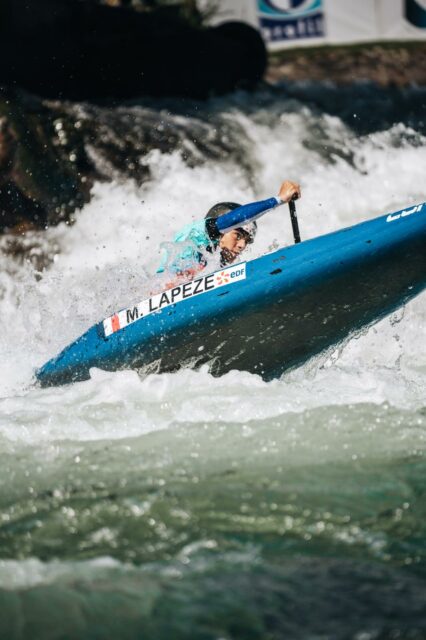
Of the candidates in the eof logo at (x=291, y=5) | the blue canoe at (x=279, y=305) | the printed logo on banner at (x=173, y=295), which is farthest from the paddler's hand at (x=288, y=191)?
the eof logo at (x=291, y=5)

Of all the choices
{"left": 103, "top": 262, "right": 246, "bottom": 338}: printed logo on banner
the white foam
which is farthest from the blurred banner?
{"left": 103, "top": 262, "right": 246, "bottom": 338}: printed logo on banner

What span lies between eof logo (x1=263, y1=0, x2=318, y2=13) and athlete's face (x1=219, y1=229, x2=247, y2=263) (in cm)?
1151

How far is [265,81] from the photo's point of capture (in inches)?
567

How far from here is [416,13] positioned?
16234 mm

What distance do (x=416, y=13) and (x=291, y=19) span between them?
2.37 m

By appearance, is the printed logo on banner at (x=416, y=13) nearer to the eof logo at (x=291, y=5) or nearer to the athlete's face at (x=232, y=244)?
the eof logo at (x=291, y=5)

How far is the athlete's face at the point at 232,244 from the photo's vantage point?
5.88 meters

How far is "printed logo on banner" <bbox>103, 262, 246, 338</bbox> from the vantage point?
5.48 meters

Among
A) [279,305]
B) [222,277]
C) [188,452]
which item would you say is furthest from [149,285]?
[188,452]

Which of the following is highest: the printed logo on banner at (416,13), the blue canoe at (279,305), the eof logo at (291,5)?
the eof logo at (291,5)

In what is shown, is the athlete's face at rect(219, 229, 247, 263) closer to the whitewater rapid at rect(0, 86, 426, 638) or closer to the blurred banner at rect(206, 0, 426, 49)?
the whitewater rapid at rect(0, 86, 426, 638)

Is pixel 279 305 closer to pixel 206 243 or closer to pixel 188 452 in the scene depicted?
pixel 206 243

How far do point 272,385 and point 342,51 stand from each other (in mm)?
11751

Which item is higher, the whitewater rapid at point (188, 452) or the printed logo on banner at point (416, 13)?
the printed logo on banner at point (416, 13)
